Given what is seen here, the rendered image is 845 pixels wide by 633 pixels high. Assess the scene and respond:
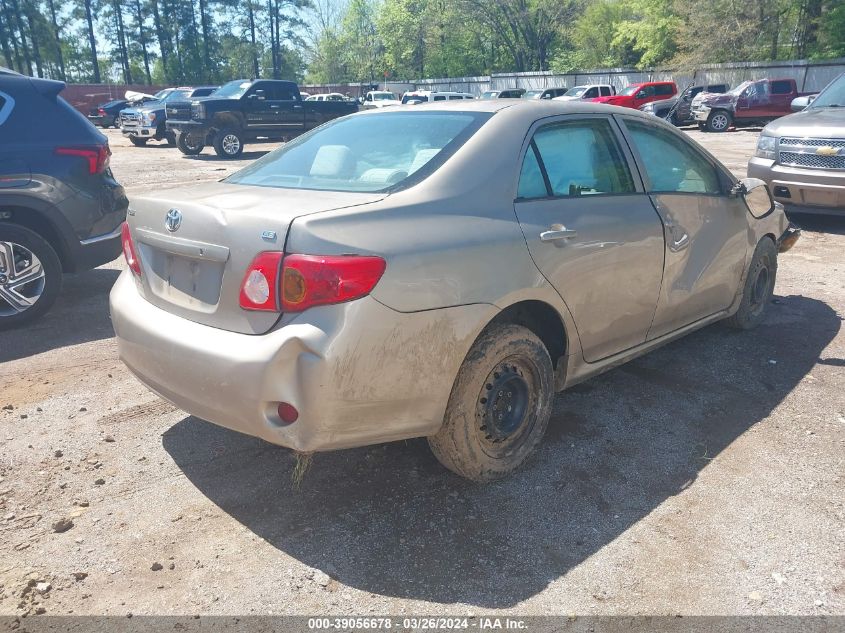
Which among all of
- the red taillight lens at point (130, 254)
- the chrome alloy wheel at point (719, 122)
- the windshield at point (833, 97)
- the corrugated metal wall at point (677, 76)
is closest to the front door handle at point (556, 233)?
the red taillight lens at point (130, 254)

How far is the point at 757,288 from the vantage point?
16.9 ft

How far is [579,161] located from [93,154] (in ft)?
12.8

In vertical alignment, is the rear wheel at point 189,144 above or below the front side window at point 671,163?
below

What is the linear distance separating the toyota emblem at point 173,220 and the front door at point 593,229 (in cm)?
145

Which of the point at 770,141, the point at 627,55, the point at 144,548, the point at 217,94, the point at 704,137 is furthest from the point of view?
the point at 627,55

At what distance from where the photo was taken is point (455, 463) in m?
2.99

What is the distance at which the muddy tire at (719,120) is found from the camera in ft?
88.7

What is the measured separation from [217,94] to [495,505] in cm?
1906

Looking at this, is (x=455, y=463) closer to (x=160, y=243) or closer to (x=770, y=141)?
(x=160, y=243)

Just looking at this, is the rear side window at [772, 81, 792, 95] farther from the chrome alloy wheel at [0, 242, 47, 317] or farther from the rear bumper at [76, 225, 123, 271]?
the chrome alloy wheel at [0, 242, 47, 317]

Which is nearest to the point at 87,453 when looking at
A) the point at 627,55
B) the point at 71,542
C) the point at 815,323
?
the point at 71,542

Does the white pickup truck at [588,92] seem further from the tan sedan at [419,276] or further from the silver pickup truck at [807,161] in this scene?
the tan sedan at [419,276]

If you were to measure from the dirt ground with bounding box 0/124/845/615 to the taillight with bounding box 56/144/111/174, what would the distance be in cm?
180

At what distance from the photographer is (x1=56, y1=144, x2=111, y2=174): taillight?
526cm
